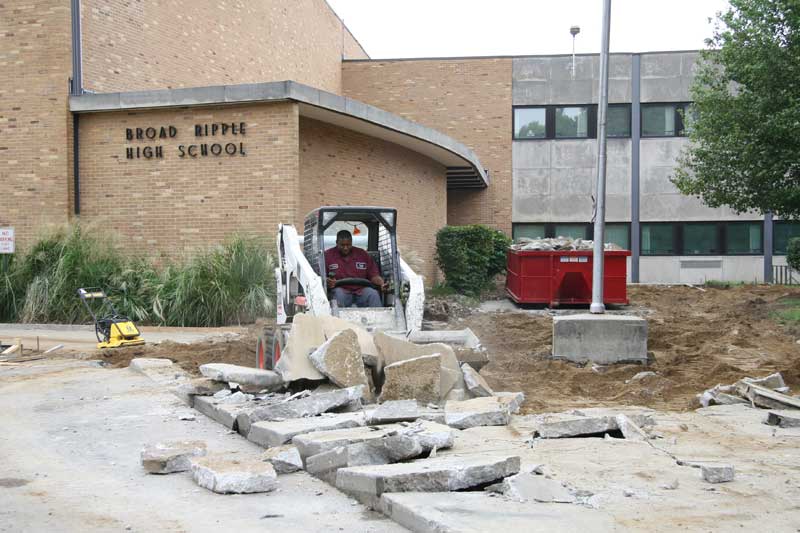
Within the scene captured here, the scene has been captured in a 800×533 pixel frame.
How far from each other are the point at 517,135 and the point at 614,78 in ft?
14.6

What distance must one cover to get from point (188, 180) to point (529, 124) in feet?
58.7

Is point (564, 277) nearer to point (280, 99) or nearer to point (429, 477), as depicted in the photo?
point (280, 99)

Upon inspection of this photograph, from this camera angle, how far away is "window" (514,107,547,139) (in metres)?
32.0

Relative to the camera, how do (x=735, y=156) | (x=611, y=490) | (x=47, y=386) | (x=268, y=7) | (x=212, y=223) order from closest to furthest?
(x=611, y=490)
(x=47, y=386)
(x=212, y=223)
(x=735, y=156)
(x=268, y=7)

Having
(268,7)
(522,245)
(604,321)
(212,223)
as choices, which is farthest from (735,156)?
(268,7)

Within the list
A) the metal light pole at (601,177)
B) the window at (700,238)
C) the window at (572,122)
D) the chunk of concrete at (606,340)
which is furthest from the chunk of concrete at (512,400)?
the window at (700,238)

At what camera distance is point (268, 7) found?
88.8 ft

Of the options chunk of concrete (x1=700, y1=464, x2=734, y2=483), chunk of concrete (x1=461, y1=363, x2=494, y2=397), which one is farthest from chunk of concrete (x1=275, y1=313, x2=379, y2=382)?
chunk of concrete (x1=700, y1=464, x2=734, y2=483)

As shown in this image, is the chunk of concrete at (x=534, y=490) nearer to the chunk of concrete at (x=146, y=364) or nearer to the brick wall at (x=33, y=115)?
the chunk of concrete at (x=146, y=364)

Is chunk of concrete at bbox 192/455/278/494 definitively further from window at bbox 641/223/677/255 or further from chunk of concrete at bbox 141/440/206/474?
window at bbox 641/223/677/255

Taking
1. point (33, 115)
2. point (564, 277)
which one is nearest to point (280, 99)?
point (33, 115)

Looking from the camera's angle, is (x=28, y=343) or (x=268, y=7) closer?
(x=28, y=343)

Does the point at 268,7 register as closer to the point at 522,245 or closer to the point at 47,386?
the point at 522,245

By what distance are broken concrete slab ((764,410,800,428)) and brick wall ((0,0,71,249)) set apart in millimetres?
16033
